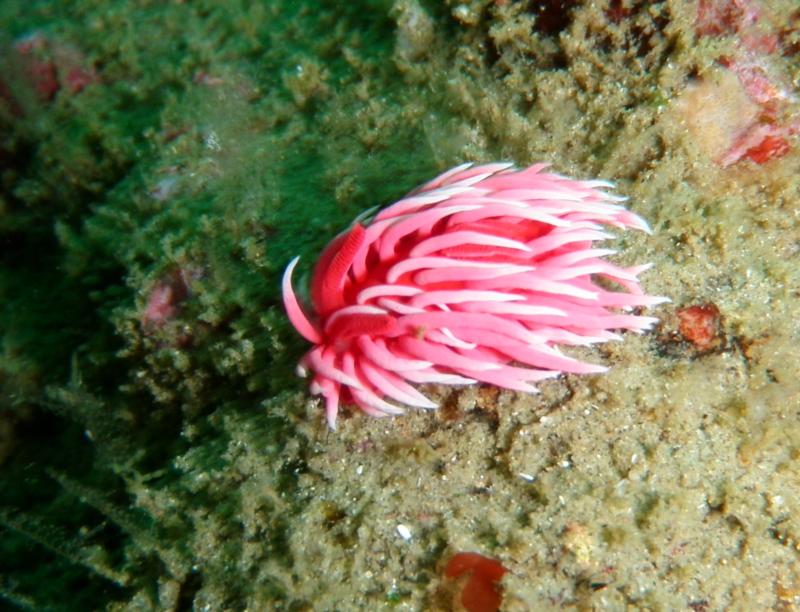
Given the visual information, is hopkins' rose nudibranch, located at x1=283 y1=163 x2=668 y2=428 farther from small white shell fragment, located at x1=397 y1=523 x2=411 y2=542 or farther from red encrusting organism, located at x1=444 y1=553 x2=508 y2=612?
→ red encrusting organism, located at x1=444 y1=553 x2=508 y2=612

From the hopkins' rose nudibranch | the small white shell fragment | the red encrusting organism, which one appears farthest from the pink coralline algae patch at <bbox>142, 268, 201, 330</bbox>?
the red encrusting organism

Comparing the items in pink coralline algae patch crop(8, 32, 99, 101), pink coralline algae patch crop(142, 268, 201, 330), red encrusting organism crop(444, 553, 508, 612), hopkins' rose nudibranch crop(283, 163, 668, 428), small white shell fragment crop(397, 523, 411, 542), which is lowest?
red encrusting organism crop(444, 553, 508, 612)

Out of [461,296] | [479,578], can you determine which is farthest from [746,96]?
[479,578]

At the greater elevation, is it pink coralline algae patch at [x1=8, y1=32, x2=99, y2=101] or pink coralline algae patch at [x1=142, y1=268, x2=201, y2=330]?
pink coralline algae patch at [x1=8, y1=32, x2=99, y2=101]

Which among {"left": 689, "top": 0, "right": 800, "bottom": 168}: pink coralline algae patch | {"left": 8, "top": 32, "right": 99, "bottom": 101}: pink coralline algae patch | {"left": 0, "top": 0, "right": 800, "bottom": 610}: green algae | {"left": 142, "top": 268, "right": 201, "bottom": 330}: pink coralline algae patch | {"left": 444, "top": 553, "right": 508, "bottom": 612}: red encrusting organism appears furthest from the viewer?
{"left": 8, "top": 32, "right": 99, "bottom": 101}: pink coralline algae patch

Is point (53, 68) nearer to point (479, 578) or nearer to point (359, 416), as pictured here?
point (359, 416)
